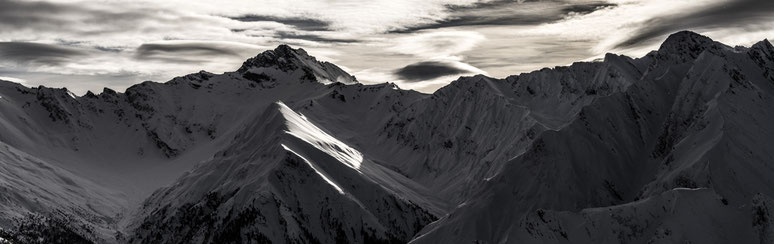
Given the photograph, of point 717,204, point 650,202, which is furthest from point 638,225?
point 717,204

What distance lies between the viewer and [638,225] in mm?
191750

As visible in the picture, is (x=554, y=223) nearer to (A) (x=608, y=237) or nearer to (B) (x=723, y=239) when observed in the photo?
(A) (x=608, y=237)

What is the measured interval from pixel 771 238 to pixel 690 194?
21207 mm

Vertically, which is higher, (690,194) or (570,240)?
(690,194)

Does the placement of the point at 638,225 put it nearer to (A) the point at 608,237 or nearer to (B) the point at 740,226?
(A) the point at 608,237

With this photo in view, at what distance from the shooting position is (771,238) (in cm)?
17825

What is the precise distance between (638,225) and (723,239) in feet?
65.9

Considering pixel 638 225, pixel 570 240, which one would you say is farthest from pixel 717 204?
pixel 570 240

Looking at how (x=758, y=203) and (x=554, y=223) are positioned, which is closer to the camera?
(x=758, y=203)

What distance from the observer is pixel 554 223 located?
7810 inches

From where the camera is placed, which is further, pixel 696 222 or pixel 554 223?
pixel 554 223

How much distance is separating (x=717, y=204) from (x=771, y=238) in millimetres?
15096

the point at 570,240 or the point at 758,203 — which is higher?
the point at 758,203

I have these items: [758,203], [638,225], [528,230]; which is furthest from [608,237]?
[758,203]
